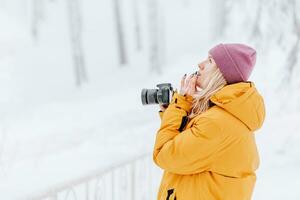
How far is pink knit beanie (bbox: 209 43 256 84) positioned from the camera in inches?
89.7

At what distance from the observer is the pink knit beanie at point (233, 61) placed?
7.48 feet

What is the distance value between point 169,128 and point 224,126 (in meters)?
0.25

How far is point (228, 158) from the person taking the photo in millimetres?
2230

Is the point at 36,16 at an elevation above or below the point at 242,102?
below

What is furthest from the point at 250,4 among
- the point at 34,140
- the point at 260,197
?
the point at 260,197

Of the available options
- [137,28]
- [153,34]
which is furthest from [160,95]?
[137,28]

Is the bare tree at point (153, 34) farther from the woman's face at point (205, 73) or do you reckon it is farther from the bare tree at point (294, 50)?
the woman's face at point (205, 73)

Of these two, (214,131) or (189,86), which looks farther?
(189,86)

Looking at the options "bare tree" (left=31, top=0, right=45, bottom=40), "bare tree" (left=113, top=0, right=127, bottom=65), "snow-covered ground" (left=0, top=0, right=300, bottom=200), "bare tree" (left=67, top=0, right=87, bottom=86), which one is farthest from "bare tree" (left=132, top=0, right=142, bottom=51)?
"bare tree" (left=31, top=0, right=45, bottom=40)

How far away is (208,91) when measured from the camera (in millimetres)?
2309

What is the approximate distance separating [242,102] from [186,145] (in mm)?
299

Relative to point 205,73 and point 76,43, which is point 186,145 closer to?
point 205,73

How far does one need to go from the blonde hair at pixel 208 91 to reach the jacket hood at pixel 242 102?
5 cm

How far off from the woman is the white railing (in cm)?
61
